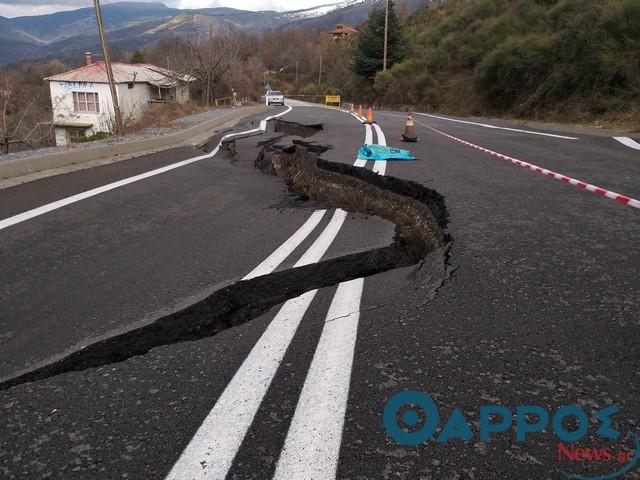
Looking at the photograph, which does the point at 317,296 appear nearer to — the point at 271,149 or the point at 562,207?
the point at 562,207

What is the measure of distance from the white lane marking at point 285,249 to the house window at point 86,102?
40421 millimetres

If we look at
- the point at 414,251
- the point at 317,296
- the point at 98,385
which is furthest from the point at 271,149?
the point at 98,385

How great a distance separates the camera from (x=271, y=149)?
9.12 m

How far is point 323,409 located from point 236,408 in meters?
0.36

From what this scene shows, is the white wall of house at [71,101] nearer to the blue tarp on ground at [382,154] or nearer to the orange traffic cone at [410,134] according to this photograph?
the orange traffic cone at [410,134]

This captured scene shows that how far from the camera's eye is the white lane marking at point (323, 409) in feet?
4.87

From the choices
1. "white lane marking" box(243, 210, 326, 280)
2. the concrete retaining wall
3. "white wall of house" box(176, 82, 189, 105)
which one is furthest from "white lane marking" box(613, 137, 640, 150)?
"white wall of house" box(176, 82, 189, 105)

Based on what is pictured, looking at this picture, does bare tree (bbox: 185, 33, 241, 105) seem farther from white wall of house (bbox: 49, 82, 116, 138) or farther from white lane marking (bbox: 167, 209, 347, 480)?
white lane marking (bbox: 167, 209, 347, 480)

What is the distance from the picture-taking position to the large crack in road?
239 centimetres

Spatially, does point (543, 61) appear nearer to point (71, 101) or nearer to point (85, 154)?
point (85, 154)

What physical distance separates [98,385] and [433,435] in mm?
1488

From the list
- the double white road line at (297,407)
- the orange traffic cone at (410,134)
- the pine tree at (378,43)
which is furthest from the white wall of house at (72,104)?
the double white road line at (297,407)

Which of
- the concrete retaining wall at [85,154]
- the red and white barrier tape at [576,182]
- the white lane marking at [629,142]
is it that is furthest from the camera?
the white lane marking at [629,142]

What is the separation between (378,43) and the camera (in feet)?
151
